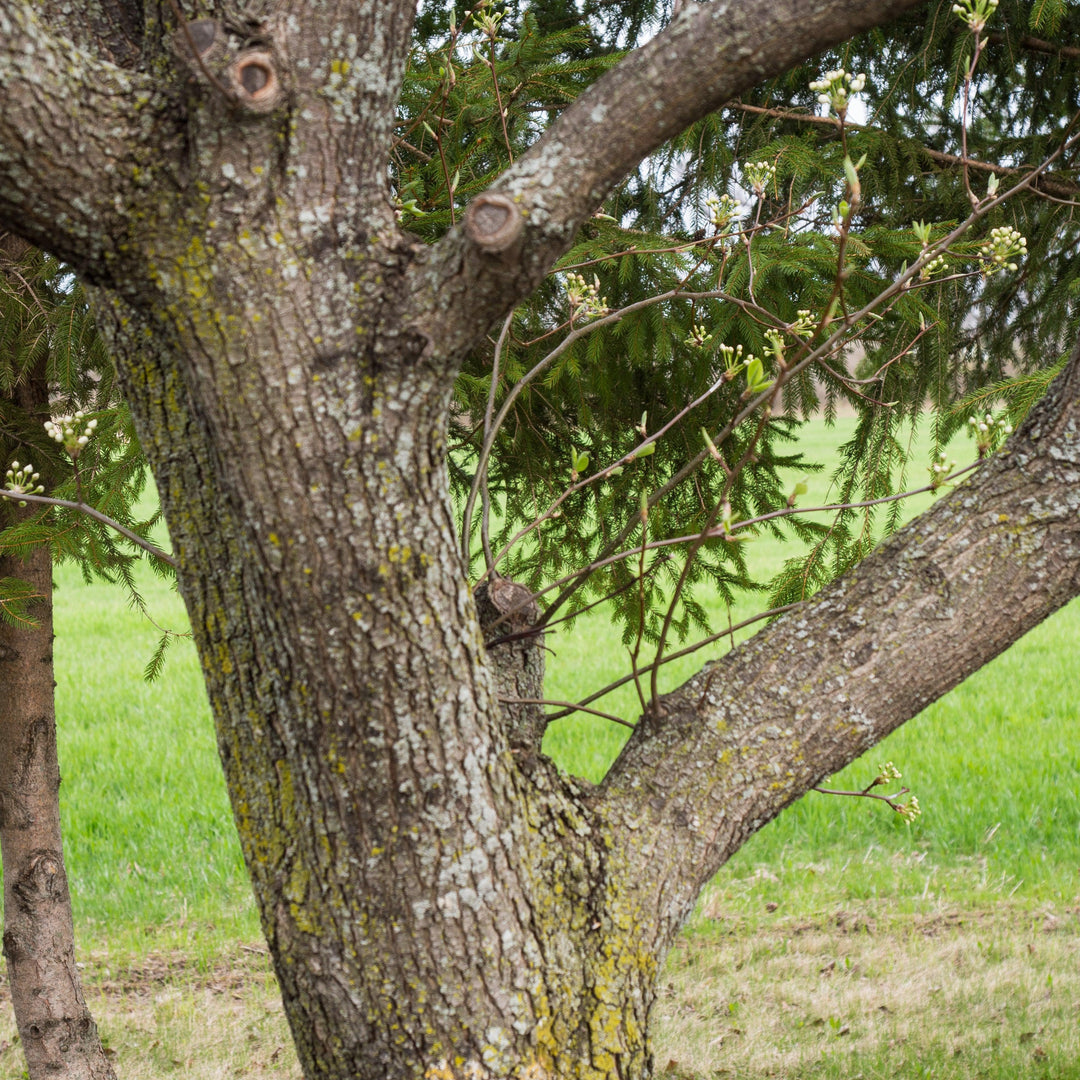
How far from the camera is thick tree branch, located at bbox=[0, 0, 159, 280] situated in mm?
1316

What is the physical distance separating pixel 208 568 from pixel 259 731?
10.0 inches

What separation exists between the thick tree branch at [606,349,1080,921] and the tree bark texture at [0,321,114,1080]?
242 centimetres

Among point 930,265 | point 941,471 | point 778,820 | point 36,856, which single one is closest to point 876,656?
point 941,471

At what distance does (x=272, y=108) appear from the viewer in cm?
143

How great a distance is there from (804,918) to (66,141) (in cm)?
472

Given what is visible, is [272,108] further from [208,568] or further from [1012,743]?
[1012,743]

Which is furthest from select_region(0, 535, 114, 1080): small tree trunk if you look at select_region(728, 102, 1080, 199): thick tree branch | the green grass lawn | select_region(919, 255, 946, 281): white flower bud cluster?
select_region(728, 102, 1080, 199): thick tree branch

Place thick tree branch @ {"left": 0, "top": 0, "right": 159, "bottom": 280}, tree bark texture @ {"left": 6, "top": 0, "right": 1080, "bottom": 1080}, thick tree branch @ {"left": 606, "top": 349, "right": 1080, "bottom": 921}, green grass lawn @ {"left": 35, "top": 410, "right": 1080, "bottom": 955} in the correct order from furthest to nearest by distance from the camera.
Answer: green grass lawn @ {"left": 35, "top": 410, "right": 1080, "bottom": 955} < thick tree branch @ {"left": 606, "top": 349, "right": 1080, "bottom": 921} < tree bark texture @ {"left": 6, "top": 0, "right": 1080, "bottom": 1080} < thick tree branch @ {"left": 0, "top": 0, "right": 159, "bottom": 280}

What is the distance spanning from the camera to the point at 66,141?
1362 millimetres

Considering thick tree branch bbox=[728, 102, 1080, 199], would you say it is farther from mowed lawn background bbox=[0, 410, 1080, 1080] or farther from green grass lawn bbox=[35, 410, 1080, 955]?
mowed lawn background bbox=[0, 410, 1080, 1080]

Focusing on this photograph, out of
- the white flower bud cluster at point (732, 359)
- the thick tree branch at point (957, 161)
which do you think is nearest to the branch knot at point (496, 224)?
the white flower bud cluster at point (732, 359)

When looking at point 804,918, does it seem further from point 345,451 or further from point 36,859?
point 345,451

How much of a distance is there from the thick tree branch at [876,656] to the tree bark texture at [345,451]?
7.9 inches

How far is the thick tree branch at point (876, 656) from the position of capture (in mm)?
1745
